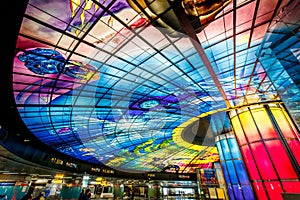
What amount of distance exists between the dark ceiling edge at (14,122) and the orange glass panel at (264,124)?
1779 centimetres

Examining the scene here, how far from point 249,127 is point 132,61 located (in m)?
12.5

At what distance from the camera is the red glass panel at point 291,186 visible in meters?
10.8

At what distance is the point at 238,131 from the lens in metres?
15.3

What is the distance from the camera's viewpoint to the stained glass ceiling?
26.7 ft

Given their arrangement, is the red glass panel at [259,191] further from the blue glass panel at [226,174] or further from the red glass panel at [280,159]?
the blue glass panel at [226,174]

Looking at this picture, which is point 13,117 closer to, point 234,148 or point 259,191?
point 259,191

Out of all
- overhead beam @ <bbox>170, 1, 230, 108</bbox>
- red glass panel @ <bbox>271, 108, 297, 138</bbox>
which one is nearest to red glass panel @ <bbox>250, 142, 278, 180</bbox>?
red glass panel @ <bbox>271, 108, 297, 138</bbox>

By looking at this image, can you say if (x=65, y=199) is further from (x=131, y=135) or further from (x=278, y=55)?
(x=278, y=55)

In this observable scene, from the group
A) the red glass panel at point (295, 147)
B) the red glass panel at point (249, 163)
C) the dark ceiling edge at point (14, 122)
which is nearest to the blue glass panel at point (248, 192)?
the red glass panel at point (249, 163)

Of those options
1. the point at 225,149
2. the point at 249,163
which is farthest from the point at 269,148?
the point at 225,149

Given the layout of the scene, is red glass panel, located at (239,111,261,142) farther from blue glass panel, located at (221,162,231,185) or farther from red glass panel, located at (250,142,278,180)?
blue glass panel, located at (221,162,231,185)

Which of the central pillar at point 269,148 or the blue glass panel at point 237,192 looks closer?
the central pillar at point 269,148

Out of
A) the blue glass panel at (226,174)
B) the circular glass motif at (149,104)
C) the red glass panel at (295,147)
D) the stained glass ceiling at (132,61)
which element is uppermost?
the circular glass motif at (149,104)

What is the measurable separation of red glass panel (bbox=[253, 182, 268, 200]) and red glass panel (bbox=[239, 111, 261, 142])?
3.55m
